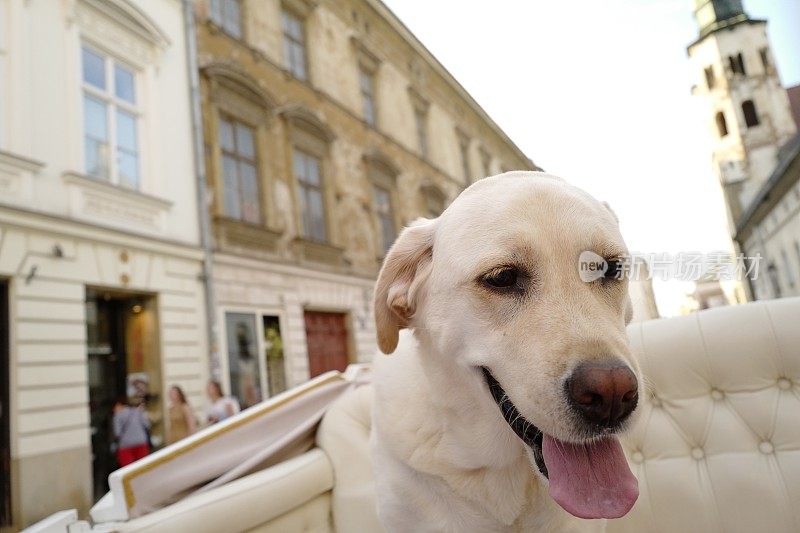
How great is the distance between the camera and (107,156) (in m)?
6.05

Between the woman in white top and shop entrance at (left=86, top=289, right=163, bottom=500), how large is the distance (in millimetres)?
584

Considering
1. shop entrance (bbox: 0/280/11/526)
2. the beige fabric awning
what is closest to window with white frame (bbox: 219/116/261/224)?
shop entrance (bbox: 0/280/11/526)

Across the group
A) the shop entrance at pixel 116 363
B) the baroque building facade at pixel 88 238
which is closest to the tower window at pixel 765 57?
the baroque building facade at pixel 88 238

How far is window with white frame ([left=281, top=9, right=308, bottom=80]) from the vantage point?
9750 mm

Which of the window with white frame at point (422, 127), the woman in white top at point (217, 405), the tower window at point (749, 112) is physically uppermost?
the window with white frame at point (422, 127)

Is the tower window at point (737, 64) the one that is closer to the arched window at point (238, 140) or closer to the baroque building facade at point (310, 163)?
the baroque building facade at point (310, 163)

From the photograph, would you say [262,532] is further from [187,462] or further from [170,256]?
[170,256]

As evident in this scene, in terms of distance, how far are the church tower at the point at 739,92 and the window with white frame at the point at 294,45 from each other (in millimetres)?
6863

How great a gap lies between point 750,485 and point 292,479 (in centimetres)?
144

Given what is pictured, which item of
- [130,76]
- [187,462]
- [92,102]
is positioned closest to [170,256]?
[92,102]

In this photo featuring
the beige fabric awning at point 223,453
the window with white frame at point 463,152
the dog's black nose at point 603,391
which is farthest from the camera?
the window with white frame at point 463,152

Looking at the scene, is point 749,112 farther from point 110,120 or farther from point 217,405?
point 110,120

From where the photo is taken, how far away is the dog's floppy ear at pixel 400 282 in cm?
123

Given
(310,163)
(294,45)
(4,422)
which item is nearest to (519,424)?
(4,422)
